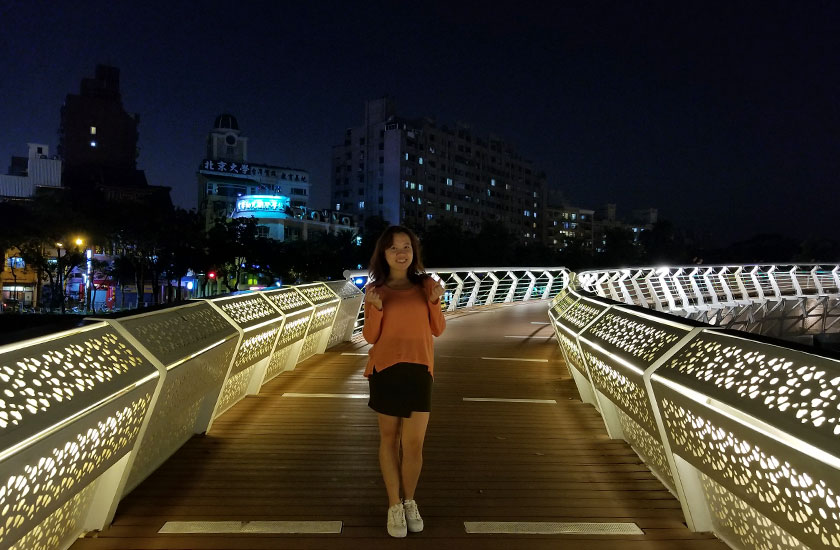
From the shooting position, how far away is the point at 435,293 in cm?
328

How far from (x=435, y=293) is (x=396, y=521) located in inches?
43.5

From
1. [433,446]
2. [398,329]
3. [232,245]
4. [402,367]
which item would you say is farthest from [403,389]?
[232,245]

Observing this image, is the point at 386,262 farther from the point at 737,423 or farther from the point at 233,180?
the point at 233,180

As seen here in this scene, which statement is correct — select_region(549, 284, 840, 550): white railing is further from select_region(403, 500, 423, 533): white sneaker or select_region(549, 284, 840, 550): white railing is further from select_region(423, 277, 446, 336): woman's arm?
select_region(403, 500, 423, 533): white sneaker

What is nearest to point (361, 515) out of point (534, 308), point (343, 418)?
point (343, 418)

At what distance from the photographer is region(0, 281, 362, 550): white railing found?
2139mm

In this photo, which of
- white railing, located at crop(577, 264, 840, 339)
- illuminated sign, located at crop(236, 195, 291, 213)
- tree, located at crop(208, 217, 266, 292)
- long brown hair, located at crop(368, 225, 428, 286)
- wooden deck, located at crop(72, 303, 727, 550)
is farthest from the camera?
illuminated sign, located at crop(236, 195, 291, 213)

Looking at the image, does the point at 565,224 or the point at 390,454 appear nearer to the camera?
the point at 390,454

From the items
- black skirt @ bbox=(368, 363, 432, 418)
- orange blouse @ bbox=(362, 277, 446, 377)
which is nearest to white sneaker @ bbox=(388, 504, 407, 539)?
black skirt @ bbox=(368, 363, 432, 418)

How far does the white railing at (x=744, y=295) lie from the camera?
827 inches

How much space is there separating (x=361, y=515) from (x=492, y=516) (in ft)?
2.22

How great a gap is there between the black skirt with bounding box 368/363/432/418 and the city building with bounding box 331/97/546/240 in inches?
3582

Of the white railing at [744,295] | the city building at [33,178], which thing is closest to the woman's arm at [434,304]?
the white railing at [744,295]

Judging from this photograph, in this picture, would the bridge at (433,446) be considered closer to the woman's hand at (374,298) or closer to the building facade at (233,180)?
the woman's hand at (374,298)
